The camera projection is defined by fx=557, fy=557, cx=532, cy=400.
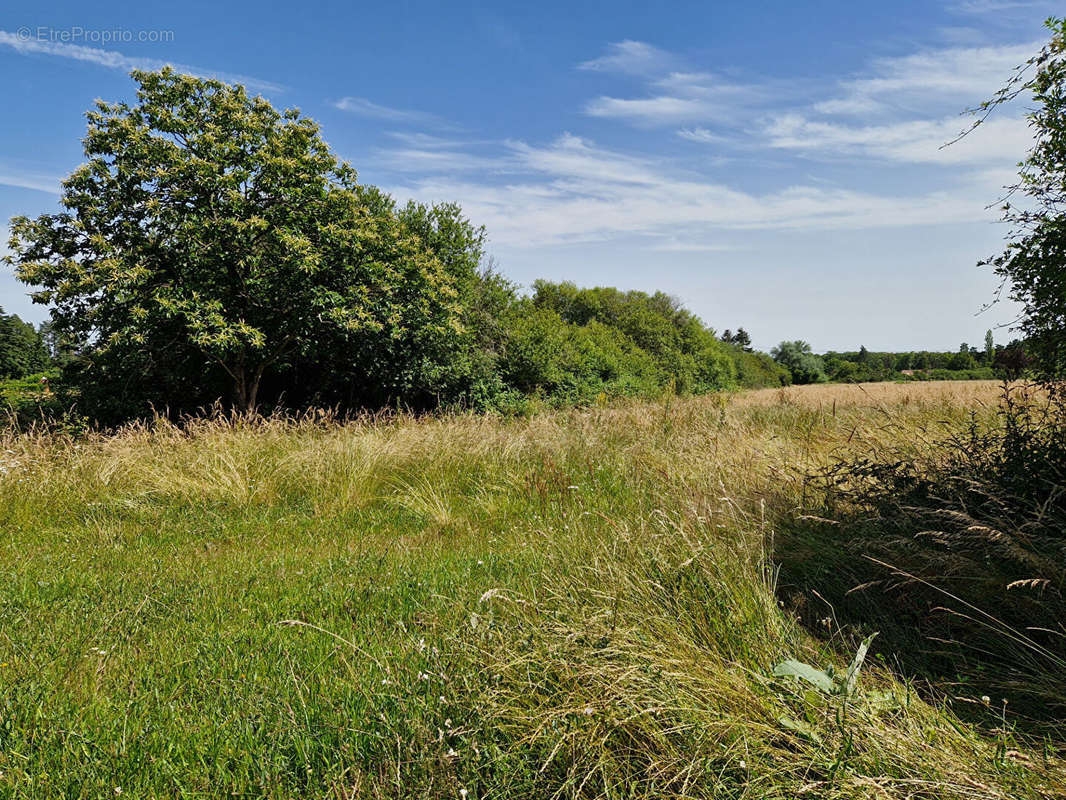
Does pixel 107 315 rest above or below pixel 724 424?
above

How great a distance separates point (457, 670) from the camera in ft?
7.42

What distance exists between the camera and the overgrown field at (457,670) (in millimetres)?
1822

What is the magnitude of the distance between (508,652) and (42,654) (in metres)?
2.55

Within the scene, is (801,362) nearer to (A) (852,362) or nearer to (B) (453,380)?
(A) (852,362)

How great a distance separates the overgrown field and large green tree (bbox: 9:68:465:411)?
335 inches

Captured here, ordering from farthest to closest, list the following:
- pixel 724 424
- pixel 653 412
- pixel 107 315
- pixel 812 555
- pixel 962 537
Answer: pixel 107 315 < pixel 653 412 < pixel 724 424 < pixel 812 555 < pixel 962 537

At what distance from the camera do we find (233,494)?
605cm

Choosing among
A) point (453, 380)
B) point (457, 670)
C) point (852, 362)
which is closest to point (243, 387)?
point (453, 380)

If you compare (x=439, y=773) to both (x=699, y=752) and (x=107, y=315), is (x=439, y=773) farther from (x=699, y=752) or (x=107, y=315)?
(x=107, y=315)

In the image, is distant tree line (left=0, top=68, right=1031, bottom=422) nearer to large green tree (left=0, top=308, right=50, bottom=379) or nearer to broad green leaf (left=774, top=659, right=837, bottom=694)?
broad green leaf (left=774, top=659, right=837, bottom=694)

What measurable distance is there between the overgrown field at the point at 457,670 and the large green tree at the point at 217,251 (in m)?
8.52

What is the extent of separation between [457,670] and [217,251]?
1379 centimetres

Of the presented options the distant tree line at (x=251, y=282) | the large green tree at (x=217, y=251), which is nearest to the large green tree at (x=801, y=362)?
the distant tree line at (x=251, y=282)

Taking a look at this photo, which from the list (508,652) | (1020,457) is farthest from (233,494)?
(1020,457)
